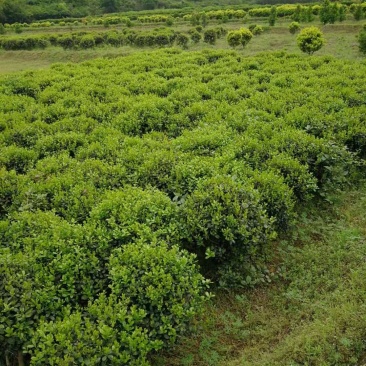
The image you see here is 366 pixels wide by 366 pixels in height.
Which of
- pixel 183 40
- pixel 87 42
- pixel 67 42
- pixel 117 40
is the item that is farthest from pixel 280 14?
pixel 67 42

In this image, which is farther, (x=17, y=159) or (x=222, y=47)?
(x=222, y=47)

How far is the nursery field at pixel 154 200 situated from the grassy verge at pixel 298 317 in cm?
4

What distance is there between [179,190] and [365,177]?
469 centimetres

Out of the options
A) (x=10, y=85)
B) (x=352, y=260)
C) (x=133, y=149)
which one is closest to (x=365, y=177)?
(x=352, y=260)

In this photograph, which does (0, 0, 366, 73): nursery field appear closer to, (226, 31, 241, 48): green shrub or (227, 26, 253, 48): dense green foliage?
(227, 26, 253, 48): dense green foliage

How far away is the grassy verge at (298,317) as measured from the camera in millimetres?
3994

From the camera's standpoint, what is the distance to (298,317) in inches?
186

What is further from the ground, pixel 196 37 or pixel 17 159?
pixel 17 159

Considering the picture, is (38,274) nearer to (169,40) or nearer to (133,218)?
(133,218)

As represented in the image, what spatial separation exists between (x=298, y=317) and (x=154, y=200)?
2468 mm

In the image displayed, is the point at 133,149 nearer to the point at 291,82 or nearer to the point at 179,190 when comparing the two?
the point at 179,190

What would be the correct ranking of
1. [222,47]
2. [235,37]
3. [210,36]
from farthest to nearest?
[210,36]
[222,47]
[235,37]

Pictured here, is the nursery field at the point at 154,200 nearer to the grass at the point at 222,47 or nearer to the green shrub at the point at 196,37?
the grass at the point at 222,47

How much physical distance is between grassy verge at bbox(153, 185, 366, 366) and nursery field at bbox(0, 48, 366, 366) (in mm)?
38
